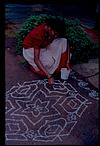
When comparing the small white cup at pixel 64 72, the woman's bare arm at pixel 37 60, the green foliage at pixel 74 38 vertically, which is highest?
the green foliage at pixel 74 38

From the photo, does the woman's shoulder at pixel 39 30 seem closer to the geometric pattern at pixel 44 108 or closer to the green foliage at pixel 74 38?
the green foliage at pixel 74 38

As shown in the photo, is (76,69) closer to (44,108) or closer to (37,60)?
(37,60)

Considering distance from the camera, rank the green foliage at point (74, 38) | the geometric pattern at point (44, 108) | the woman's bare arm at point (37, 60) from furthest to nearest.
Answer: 1. the woman's bare arm at point (37, 60)
2. the green foliage at point (74, 38)
3. the geometric pattern at point (44, 108)

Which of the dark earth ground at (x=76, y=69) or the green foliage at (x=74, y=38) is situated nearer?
the dark earth ground at (x=76, y=69)

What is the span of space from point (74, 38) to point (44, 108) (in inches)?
23.0

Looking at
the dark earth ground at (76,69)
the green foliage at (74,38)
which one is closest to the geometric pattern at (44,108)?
the dark earth ground at (76,69)

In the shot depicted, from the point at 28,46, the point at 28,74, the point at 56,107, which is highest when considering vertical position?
the point at 28,46

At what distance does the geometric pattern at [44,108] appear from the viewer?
9.70 feet

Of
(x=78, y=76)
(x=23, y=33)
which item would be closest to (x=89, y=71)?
(x=78, y=76)

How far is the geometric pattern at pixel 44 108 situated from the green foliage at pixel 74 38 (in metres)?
0.23

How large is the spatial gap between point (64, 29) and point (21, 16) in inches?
13.1

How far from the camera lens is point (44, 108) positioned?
9.91 feet

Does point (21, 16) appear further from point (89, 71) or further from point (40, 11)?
point (89, 71)
